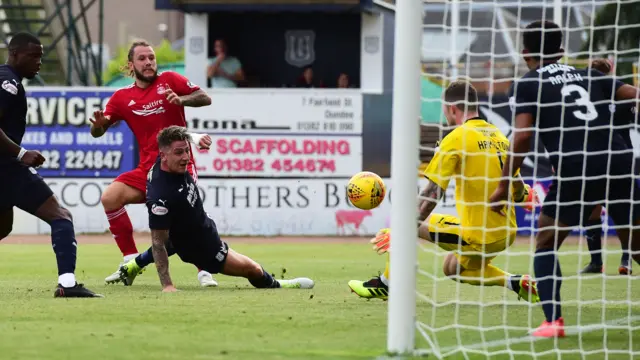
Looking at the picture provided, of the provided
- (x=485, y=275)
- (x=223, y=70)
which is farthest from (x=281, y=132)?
(x=485, y=275)

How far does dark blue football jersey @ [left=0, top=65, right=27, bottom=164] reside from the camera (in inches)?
347

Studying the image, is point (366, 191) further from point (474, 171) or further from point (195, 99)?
point (195, 99)

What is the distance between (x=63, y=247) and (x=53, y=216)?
0.27 metres

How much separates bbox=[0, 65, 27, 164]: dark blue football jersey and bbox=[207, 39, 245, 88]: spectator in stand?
15.4 metres

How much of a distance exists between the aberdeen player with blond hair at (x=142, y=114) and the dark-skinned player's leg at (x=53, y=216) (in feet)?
5.93

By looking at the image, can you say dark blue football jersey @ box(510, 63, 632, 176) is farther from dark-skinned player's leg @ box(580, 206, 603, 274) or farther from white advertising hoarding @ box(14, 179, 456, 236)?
white advertising hoarding @ box(14, 179, 456, 236)

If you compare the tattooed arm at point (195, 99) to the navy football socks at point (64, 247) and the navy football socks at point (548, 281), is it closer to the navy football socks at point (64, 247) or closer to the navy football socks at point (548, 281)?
the navy football socks at point (64, 247)

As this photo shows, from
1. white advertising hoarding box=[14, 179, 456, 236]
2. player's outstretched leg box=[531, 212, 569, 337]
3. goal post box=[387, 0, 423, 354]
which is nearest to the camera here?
goal post box=[387, 0, 423, 354]

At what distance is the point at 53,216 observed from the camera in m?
8.99

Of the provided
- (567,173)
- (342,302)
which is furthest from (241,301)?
(567,173)

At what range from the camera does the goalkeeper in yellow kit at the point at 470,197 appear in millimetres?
8305

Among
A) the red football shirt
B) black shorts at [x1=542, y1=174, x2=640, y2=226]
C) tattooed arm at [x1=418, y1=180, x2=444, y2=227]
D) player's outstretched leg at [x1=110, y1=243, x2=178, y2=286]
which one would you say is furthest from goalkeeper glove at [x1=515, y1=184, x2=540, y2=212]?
the red football shirt

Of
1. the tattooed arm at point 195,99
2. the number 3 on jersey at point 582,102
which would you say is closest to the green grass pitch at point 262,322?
the number 3 on jersey at point 582,102

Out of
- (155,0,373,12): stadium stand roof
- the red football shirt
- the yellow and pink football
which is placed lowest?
the yellow and pink football
